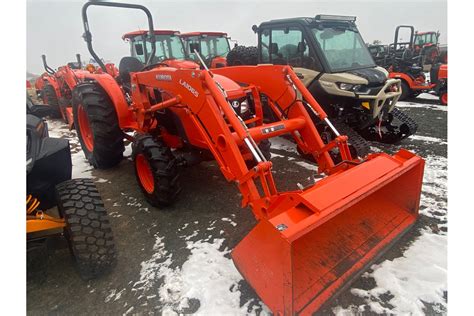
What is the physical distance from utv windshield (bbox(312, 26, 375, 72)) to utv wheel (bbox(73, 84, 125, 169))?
344 cm

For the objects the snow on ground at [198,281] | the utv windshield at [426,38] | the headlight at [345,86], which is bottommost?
the snow on ground at [198,281]

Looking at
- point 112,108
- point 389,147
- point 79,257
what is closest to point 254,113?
Result: point 112,108

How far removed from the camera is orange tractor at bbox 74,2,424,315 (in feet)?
6.52

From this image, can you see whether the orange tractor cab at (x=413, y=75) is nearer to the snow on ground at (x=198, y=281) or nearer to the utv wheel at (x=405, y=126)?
the utv wheel at (x=405, y=126)

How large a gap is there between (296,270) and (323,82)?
3475 mm

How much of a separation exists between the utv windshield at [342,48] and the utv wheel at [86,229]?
4047mm

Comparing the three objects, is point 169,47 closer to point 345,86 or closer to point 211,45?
point 211,45

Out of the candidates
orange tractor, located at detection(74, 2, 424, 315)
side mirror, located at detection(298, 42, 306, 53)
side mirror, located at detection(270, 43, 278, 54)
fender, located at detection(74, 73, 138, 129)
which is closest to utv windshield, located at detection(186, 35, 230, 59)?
side mirror, located at detection(270, 43, 278, 54)

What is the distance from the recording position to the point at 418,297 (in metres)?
2.23

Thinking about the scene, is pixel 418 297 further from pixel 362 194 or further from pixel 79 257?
pixel 79 257

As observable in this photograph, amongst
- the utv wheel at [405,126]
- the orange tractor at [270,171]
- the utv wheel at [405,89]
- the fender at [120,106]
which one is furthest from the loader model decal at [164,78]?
the utv wheel at [405,89]

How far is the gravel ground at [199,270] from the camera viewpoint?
2232 mm

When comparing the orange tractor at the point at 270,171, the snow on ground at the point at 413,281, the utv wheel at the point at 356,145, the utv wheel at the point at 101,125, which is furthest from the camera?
the utv wheel at the point at 356,145

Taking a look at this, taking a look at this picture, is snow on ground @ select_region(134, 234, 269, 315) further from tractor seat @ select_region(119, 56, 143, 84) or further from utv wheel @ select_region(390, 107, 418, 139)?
utv wheel @ select_region(390, 107, 418, 139)
